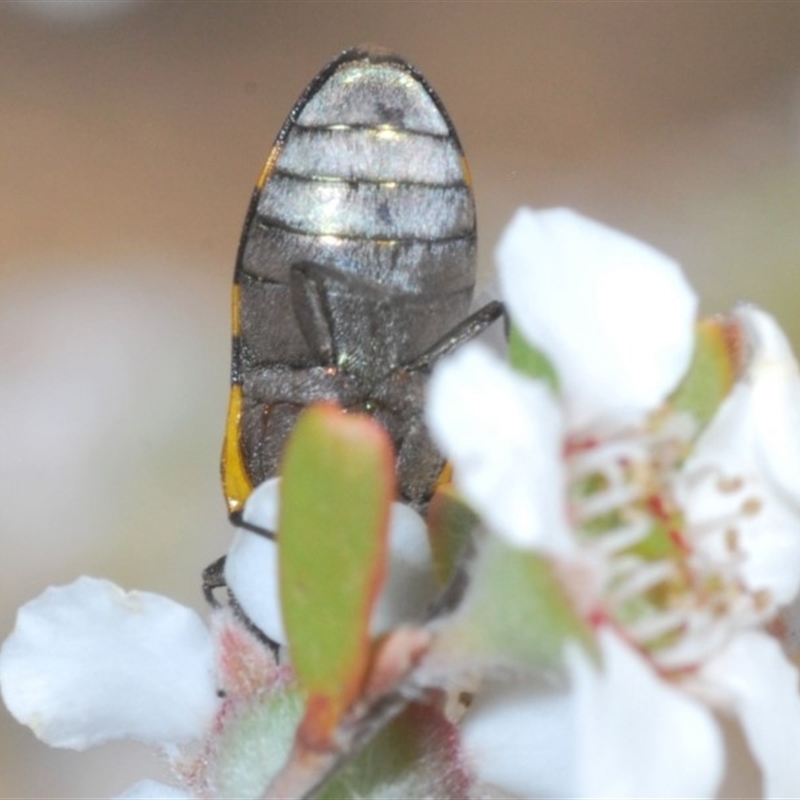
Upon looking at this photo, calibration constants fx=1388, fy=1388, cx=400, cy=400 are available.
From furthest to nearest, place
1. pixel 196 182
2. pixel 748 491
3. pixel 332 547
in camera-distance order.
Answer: pixel 196 182 → pixel 748 491 → pixel 332 547

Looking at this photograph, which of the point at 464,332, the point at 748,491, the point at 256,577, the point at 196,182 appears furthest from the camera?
the point at 196,182

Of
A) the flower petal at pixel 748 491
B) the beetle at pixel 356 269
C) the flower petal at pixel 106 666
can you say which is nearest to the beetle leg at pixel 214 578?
the beetle at pixel 356 269

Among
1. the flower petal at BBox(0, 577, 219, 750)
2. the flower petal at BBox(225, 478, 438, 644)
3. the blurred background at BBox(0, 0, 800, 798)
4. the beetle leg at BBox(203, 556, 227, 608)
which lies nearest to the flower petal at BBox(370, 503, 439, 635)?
the flower petal at BBox(225, 478, 438, 644)

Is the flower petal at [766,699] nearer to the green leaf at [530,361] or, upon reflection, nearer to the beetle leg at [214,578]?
the green leaf at [530,361]

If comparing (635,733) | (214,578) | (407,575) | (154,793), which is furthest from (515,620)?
(214,578)

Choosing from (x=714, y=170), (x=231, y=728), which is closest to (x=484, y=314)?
(x=231, y=728)

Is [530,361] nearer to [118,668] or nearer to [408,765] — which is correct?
[408,765]
